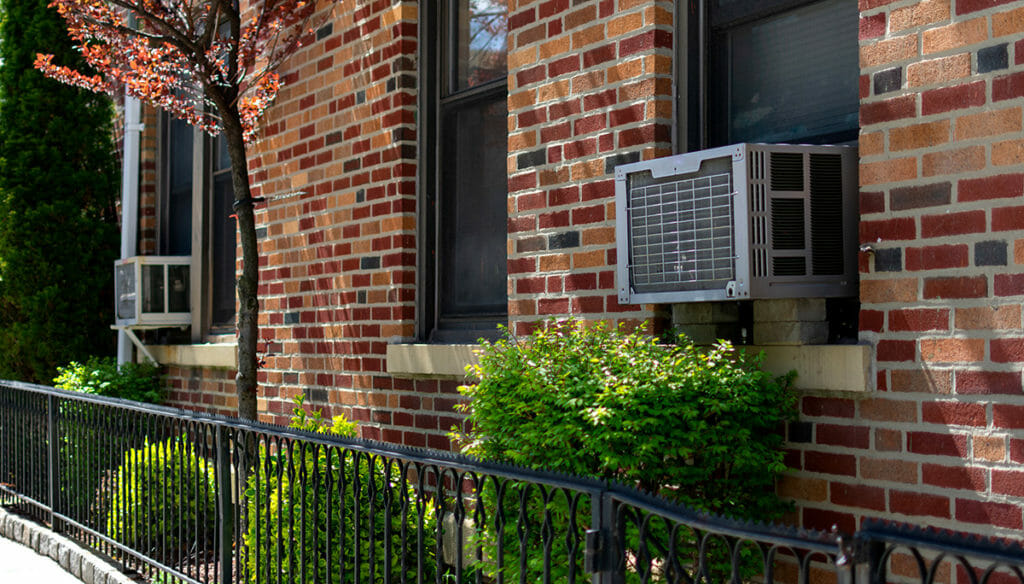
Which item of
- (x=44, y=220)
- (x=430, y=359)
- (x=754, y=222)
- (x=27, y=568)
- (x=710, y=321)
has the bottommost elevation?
(x=27, y=568)

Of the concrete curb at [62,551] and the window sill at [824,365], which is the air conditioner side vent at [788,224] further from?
the concrete curb at [62,551]

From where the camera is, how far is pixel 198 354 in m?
9.02

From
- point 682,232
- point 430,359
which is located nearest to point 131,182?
point 430,359

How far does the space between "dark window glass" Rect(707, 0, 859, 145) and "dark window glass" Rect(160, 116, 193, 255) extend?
6595 mm

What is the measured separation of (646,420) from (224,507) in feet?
8.93

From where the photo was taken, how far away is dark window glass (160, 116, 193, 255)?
33.6ft

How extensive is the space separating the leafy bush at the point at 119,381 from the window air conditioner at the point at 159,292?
0.42 meters

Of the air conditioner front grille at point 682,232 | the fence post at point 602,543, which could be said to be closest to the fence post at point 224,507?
the air conditioner front grille at point 682,232

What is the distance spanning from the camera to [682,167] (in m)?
4.10

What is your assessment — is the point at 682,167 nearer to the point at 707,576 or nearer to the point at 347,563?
the point at 707,576

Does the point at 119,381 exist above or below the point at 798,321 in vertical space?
below

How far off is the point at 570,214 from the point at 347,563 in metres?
1.94

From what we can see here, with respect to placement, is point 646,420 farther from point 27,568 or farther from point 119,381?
point 119,381

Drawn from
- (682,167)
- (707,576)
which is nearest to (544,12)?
(682,167)
